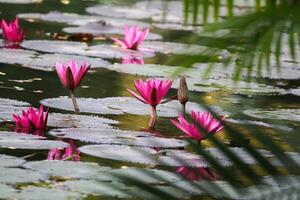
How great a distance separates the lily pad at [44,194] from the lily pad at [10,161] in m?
0.25

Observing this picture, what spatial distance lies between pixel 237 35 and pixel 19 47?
4.13m

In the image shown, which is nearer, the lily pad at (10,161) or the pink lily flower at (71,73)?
the lily pad at (10,161)

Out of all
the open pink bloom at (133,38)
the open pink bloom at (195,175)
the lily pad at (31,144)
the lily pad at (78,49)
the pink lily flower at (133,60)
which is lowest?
the lily pad at (31,144)

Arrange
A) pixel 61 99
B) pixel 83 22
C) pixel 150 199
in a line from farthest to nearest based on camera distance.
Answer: pixel 83 22 < pixel 61 99 < pixel 150 199

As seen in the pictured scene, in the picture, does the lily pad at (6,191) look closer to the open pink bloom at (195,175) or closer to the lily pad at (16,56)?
the open pink bloom at (195,175)

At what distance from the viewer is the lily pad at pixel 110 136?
2.75 m

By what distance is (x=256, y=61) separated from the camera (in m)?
0.57

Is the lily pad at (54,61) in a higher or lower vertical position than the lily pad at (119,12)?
lower

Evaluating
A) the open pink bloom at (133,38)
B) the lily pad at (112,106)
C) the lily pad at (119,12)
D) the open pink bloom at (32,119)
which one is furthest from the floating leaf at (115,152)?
the lily pad at (119,12)

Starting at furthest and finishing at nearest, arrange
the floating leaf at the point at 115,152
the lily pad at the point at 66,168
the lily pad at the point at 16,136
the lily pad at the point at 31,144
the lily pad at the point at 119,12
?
the lily pad at the point at 119,12, the lily pad at the point at 16,136, the lily pad at the point at 31,144, the floating leaf at the point at 115,152, the lily pad at the point at 66,168

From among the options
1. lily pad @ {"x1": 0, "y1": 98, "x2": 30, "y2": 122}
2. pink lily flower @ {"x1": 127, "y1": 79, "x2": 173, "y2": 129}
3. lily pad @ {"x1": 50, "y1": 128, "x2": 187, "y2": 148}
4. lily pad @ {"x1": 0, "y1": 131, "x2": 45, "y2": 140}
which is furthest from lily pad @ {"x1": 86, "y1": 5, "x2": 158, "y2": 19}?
lily pad @ {"x1": 0, "y1": 131, "x2": 45, "y2": 140}

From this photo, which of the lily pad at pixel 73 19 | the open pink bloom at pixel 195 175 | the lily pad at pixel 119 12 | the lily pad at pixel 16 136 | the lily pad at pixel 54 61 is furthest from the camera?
the lily pad at pixel 119 12

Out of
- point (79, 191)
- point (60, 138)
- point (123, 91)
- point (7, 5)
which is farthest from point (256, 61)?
point (7, 5)

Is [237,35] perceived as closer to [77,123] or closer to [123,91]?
[77,123]
